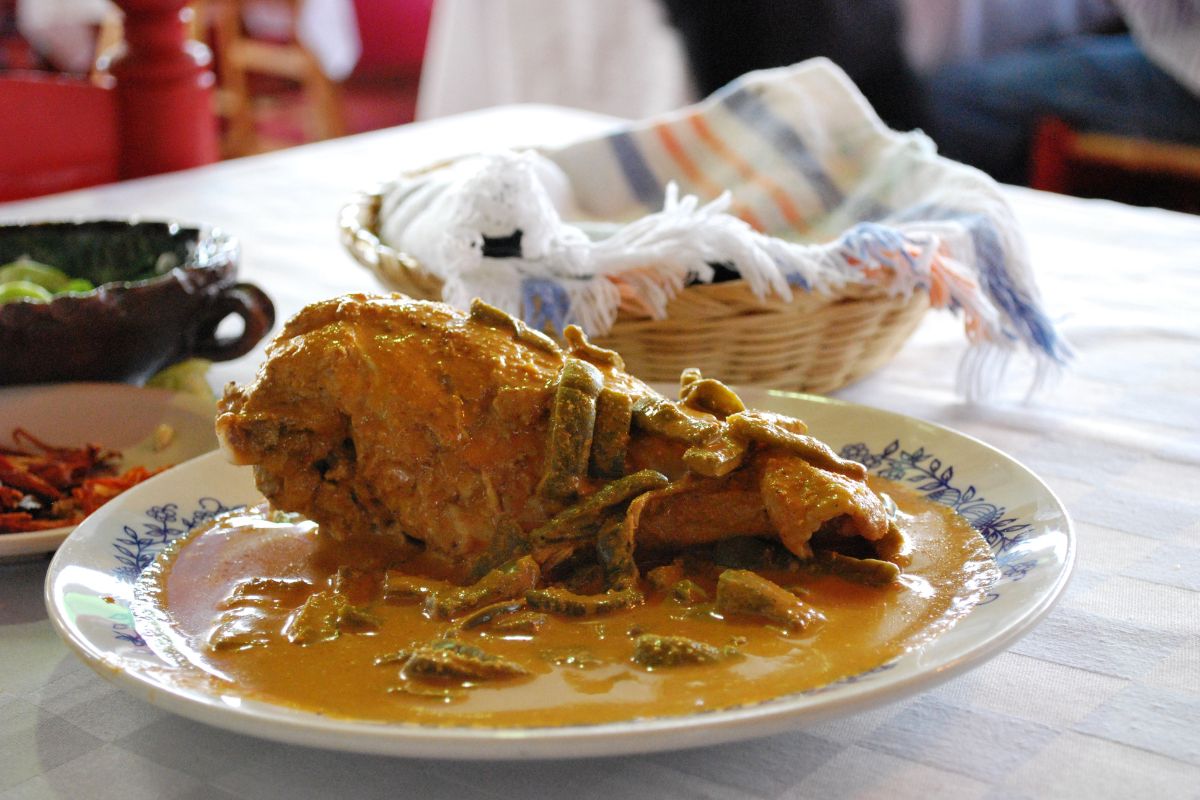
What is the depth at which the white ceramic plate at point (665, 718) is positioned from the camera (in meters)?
0.72

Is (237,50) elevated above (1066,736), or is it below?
below

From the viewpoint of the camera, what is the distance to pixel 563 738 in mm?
719

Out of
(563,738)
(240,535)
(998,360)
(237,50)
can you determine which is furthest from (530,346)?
(237,50)

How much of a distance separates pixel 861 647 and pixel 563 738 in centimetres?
25

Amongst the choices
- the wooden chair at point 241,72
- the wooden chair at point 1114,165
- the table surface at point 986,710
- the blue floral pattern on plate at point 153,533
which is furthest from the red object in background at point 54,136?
the wooden chair at point 241,72

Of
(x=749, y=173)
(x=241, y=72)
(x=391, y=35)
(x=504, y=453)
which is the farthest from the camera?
(x=391, y=35)

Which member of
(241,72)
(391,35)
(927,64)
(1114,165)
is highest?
(927,64)

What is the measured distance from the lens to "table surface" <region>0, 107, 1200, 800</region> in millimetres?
818

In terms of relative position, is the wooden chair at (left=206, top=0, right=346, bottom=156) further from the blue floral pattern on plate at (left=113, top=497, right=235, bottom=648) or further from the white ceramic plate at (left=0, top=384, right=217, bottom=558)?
the blue floral pattern on plate at (left=113, top=497, right=235, bottom=648)

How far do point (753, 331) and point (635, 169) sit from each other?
0.64 metres

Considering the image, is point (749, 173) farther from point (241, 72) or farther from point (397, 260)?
point (241, 72)

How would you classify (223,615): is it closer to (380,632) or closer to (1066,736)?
(380,632)

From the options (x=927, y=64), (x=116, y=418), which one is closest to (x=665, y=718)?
(x=116, y=418)

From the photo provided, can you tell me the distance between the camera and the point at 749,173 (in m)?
1.90
